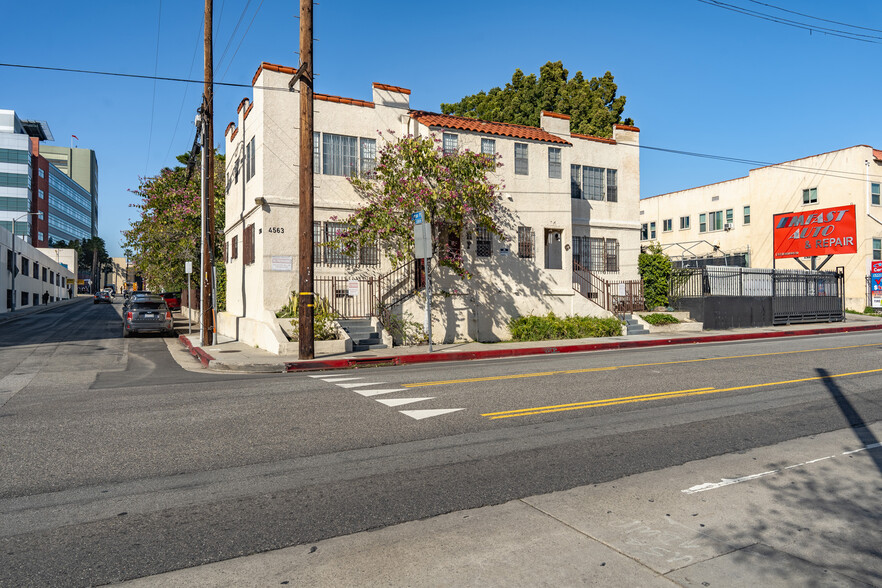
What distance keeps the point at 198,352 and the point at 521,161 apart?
13.0 meters

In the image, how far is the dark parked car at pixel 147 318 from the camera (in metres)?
23.6

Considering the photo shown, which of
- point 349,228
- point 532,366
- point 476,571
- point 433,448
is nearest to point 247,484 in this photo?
point 433,448

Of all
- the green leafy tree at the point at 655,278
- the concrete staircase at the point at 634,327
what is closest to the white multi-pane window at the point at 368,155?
the concrete staircase at the point at 634,327

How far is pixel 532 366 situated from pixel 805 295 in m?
22.8

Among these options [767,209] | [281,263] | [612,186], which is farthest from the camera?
[767,209]

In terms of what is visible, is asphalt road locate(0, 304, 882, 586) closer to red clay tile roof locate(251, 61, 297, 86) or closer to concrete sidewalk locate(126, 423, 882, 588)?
concrete sidewalk locate(126, 423, 882, 588)

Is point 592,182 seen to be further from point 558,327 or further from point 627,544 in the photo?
point 627,544

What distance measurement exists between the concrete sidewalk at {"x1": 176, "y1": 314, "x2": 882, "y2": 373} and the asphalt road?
5.04 feet

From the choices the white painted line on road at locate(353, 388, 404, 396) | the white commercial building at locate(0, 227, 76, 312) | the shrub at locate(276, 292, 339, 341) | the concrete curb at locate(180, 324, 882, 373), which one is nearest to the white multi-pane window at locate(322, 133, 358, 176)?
the shrub at locate(276, 292, 339, 341)

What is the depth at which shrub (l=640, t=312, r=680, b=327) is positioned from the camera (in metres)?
23.4

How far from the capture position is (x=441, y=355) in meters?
16.2

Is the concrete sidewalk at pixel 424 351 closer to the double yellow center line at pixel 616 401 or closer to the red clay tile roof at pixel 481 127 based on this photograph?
the double yellow center line at pixel 616 401

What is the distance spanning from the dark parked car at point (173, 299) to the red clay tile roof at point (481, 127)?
28.5m

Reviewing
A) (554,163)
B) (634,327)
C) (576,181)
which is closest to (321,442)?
(554,163)
